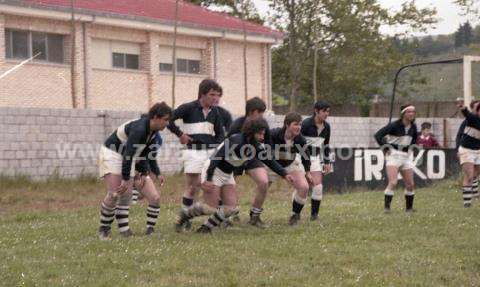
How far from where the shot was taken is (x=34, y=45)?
28625mm

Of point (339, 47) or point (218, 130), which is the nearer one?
point (218, 130)

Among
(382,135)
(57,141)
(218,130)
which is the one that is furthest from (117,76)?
(218,130)

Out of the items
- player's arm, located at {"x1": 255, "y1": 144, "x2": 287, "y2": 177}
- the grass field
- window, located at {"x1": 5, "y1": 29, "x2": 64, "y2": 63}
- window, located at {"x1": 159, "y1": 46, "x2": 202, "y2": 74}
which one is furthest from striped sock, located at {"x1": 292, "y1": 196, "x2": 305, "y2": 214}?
window, located at {"x1": 159, "y1": 46, "x2": 202, "y2": 74}

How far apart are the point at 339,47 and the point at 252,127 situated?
33.7 m

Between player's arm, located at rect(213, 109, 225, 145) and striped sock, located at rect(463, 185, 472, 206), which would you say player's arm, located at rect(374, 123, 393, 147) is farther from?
player's arm, located at rect(213, 109, 225, 145)

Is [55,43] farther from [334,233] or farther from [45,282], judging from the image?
[45,282]

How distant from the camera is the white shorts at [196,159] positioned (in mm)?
12695

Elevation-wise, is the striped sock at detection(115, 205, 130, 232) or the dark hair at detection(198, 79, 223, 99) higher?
the dark hair at detection(198, 79, 223, 99)

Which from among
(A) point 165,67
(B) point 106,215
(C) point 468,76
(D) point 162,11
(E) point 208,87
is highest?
(D) point 162,11

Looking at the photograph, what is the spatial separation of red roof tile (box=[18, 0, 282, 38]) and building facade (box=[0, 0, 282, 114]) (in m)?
0.04

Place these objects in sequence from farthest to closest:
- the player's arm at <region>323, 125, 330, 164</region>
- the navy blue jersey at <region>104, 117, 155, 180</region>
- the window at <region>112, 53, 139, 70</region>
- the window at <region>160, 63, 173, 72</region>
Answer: the window at <region>160, 63, 173, 72</region>, the window at <region>112, 53, 139, 70</region>, the player's arm at <region>323, 125, 330, 164</region>, the navy blue jersey at <region>104, 117, 155, 180</region>

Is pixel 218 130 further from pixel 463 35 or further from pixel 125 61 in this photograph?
pixel 463 35

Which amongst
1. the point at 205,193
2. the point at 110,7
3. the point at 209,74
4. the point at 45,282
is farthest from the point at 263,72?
the point at 45,282

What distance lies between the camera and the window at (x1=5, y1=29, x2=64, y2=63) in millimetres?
27797
